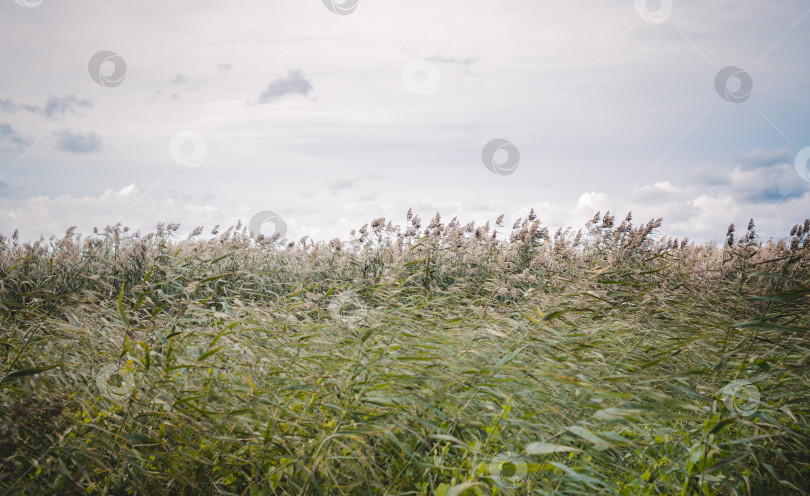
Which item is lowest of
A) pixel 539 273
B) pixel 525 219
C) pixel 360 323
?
pixel 360 323

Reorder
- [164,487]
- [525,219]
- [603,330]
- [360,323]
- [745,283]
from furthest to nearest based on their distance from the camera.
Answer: [525,219]
[745,283]
[603,330]
[360,323]
[164,487]

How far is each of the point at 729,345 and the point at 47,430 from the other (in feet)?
15.2

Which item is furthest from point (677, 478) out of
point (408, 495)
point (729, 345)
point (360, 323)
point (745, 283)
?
point (745, 283)

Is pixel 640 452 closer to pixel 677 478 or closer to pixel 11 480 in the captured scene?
pixel 677 478

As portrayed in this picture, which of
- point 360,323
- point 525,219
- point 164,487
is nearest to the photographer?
point 164,487

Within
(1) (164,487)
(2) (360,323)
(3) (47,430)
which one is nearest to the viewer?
(1) (164,487)

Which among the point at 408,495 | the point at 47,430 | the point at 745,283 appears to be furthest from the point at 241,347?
the point at 745,283

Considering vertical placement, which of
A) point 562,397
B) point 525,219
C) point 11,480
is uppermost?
point 525,219

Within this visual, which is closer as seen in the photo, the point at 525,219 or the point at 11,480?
the point at 11,480

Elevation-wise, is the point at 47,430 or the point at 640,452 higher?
the point at 640,452

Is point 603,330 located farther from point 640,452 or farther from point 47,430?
point 47,430

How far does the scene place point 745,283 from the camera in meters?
6.43

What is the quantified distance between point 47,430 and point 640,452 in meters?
3.31

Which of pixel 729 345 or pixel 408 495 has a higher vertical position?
pixel 729 345
